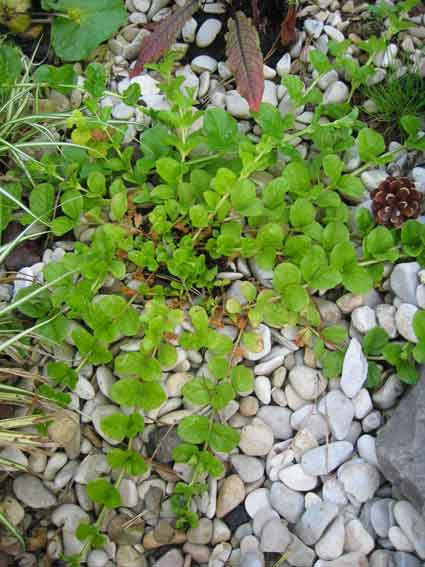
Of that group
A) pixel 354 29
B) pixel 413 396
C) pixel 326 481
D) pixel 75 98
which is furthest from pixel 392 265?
pixel 75 98

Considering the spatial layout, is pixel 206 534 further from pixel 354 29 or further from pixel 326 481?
pixel 354 29

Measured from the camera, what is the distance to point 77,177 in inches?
77.6

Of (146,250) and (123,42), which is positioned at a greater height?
(123,42)

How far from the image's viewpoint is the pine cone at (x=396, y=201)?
1.79 meters

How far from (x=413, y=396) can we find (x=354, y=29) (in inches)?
52.8

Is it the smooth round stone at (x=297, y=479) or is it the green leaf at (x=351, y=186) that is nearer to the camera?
the smooth round stone at (x=297, y=479)

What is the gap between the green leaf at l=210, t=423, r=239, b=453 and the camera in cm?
156

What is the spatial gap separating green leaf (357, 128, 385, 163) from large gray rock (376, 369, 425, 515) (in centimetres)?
64

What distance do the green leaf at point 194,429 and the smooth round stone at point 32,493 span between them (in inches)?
14.2

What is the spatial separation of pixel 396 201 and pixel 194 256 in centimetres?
57

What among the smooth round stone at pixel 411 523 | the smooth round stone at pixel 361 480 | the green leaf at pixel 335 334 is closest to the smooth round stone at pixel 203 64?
the green leaf at pixel 335 334

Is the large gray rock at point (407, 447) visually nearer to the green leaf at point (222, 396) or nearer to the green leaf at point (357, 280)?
the green leaf at point (357, 280)

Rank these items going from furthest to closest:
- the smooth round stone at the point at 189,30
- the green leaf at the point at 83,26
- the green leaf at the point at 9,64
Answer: the smooth round stone at the point at 189,30, the green leaf at the point at 83,26, the green leaf at the point at 9,64

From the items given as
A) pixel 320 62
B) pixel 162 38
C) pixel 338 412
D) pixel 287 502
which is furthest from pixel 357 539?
pixel 162 38
